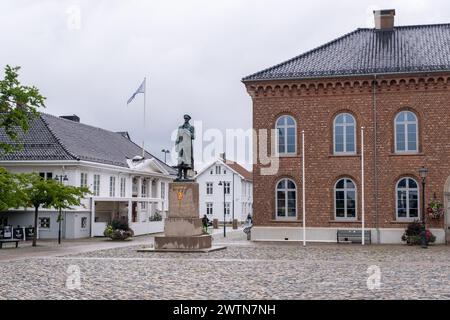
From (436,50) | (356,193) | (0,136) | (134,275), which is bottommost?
(134,275)

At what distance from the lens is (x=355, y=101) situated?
29547 millimetres

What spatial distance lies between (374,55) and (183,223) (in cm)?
1371

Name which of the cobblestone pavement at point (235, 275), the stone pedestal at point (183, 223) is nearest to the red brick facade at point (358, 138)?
the cobblestone pavement at point (235, 275)

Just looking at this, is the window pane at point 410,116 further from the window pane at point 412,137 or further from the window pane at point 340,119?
the window pane at point 340,119

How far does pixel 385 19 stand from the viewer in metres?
33.4

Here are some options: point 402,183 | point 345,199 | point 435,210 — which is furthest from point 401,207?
point 345,199

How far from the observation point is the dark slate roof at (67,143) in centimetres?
3625

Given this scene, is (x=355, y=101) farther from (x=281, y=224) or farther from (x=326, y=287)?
(x=326, y=287)

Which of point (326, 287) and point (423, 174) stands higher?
point (423, 174)

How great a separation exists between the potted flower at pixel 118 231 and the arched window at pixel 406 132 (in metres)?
15.3

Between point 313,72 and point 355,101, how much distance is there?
2486 mm
